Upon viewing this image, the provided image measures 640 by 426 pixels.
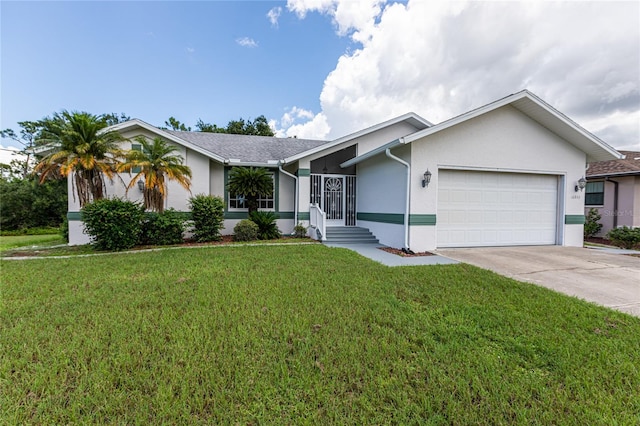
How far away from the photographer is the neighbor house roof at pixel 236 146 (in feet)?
34.4

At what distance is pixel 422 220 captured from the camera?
27.8 feet

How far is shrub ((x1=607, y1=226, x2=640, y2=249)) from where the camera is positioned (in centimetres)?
1020

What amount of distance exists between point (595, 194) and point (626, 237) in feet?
18.3

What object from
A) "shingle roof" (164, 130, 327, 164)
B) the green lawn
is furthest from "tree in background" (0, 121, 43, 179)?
"shingle roof" (164, 130, 327, 164)

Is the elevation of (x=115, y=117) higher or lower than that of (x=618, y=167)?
higher

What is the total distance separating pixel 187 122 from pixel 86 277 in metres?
27.3

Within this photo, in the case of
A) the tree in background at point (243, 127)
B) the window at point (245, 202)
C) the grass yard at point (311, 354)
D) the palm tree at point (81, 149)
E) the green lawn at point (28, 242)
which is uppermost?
the tree in background at point (243, 127)

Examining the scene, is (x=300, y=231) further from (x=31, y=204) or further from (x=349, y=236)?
(x=31, y=204)

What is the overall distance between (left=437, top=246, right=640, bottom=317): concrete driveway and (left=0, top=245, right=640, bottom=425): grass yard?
82 cm

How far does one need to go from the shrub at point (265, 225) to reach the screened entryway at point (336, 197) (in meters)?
2.02

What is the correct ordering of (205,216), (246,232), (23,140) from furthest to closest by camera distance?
(23,140) → (246,232) → (205,216)

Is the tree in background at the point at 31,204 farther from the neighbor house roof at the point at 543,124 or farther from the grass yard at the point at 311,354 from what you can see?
the neighbor house roof at the point at 543,124

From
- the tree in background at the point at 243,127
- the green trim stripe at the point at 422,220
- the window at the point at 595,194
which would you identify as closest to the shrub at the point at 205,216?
the green trim stripe at the point at 422,220

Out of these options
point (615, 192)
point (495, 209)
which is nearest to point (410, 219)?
point (495, 209)
